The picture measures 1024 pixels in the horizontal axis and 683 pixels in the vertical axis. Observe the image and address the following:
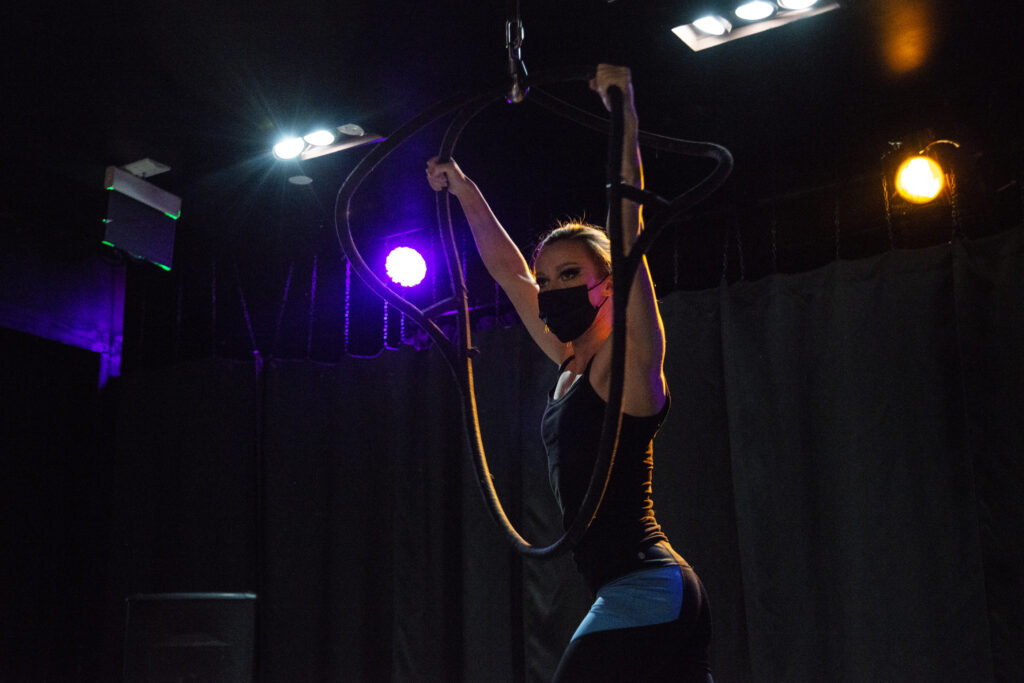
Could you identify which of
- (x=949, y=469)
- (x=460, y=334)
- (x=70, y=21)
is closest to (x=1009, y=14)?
(x=949, y=469)

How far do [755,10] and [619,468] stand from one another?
2.10 m

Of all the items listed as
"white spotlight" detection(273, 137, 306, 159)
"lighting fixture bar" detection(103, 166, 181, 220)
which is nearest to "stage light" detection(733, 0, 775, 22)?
"white spotlight" detection(273, 137, 306, 159)

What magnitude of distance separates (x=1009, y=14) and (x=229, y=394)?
4.46 metres

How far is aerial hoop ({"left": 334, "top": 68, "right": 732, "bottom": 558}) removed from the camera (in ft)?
4.87

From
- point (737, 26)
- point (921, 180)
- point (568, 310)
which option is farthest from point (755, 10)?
point (568, 310)

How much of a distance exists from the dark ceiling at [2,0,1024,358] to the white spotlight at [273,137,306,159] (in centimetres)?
6

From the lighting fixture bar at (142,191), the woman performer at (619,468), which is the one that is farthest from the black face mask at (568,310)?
the lighting fixture bar at (142,191)

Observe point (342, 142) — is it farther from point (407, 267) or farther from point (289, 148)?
point (407, 267)

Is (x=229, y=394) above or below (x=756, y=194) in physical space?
below

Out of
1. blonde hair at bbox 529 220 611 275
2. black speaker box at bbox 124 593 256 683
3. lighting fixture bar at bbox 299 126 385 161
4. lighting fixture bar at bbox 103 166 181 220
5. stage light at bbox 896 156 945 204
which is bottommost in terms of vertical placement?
black speaker box at bbox 124 593 256 683

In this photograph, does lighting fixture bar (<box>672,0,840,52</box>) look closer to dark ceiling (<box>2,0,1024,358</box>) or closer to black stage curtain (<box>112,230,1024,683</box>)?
dark ceiling (<box>2,0,1024,358</box>)

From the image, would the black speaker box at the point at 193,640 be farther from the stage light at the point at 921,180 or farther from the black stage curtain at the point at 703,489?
the stage light at the point at 921,180

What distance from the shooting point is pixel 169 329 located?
5.57 m

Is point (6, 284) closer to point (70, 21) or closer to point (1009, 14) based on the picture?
point (70, 21)
